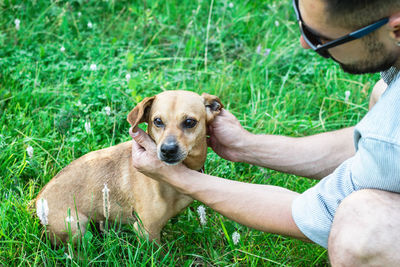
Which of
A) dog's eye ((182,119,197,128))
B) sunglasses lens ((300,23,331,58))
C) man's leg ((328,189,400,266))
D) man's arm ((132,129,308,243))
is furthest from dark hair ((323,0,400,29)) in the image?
dog's eye ((182,119,197,128))

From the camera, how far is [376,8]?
188cm

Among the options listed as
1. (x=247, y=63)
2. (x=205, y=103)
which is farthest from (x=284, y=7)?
(x=205, y=103)

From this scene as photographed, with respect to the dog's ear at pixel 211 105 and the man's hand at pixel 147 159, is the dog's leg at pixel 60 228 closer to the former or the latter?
the man's hand at pixel 147 159

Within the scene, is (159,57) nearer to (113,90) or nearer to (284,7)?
(113,90)

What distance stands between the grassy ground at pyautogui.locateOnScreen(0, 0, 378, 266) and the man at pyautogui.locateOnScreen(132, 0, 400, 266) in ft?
1.47

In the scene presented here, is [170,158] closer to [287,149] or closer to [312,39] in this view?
[287,149]

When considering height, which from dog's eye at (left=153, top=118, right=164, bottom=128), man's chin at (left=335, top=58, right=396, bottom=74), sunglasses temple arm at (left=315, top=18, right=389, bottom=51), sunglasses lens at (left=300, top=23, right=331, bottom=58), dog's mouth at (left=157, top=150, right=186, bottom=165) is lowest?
dog's mouth at (left=157, top=150, right=186, bottom=165)

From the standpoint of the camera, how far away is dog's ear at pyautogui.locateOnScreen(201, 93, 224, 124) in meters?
3.01

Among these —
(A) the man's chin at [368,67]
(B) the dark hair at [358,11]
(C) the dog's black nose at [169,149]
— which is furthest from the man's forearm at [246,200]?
(B) the dark hair at [358,11]

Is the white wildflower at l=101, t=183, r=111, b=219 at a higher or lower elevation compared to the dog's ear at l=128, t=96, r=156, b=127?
lower

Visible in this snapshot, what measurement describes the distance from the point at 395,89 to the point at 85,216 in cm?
208

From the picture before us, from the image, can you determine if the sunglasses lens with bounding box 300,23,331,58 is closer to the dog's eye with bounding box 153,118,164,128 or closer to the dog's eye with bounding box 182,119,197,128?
the dog's eye with bounding box 182,119,197,128

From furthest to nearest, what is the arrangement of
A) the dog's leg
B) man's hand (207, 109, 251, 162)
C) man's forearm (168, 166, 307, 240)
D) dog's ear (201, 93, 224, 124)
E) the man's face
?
man's hand (207, 109, 251, 162) < dog's ear (201, 93, 224, 124) < the dog's leg < man's forearm (168, 166, 307, 240) < the man's face

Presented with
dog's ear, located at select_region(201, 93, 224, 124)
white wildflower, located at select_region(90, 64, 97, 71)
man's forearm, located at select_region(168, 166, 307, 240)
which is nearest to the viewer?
man's forearm, located at select_region(168, 166, 307, 240)
